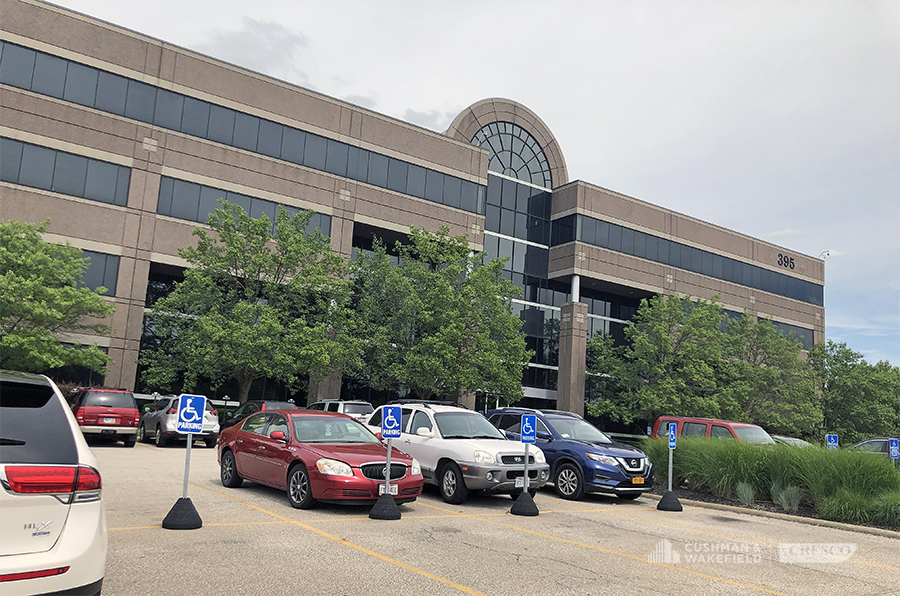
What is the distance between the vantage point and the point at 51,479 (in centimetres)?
407

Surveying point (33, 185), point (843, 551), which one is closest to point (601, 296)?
point (33, 185)

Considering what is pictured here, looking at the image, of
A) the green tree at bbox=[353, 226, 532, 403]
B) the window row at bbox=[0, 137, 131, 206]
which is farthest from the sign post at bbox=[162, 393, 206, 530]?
the window row at bbox=[0, 137, 131, 206]

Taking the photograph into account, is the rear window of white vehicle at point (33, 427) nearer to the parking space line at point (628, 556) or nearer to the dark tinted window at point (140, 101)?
the parking space line at point (628, 556)

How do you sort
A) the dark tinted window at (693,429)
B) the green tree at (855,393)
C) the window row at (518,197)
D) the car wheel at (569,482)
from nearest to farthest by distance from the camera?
the car wheel at (569,482) → the dark tinted window at (693,429) → the green tree at (855,393) → the window row at (518,197)

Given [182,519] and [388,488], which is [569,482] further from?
[182,519]

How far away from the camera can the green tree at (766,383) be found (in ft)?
138

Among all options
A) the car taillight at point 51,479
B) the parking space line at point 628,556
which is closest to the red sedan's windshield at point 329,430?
the parking space line at point 628,556

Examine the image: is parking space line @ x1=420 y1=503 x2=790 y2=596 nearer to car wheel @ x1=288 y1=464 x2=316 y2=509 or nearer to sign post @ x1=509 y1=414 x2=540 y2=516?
sign post @ x1=509 y1=414 x2=540 y2=516

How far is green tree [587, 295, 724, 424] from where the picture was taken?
40188 millimetres

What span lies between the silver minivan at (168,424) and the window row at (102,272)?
10.5 m

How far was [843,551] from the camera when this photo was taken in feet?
32.1

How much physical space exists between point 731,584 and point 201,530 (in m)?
5.98

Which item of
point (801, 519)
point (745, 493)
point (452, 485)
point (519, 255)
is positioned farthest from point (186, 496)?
point (519, 255)

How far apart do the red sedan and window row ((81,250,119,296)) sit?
892 inches
